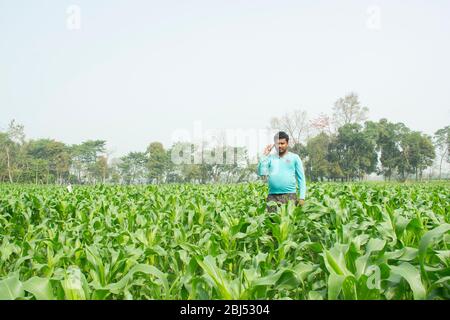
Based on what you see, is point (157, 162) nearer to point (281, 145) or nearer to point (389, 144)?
point (389, 144)

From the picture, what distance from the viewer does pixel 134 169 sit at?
87562mm

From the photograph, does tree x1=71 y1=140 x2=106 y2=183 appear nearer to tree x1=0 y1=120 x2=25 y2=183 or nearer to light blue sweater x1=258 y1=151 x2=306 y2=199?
tree x1=0 y1=120 x2=25 y2=183

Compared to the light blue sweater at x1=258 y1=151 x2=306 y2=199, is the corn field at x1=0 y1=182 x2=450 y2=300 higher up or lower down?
lower down

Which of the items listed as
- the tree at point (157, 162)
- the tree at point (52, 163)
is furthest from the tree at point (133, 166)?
the tree at point (52, 163)

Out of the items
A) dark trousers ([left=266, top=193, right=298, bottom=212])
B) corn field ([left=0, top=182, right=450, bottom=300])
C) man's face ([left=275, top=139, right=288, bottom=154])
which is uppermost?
man's face ([left=275, top=139, right=288, bottom=154])

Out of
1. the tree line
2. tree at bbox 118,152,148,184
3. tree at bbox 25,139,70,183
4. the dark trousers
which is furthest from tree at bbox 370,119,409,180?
the dark trousers

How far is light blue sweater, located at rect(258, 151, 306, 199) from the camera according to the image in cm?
570

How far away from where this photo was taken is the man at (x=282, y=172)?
567 centimetres

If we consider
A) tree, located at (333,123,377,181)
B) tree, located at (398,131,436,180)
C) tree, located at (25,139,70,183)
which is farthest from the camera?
tree, located at (25,139,70,183)

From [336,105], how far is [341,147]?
296 inches

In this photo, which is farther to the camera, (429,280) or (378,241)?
(378,241)

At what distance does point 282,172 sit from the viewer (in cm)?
572
